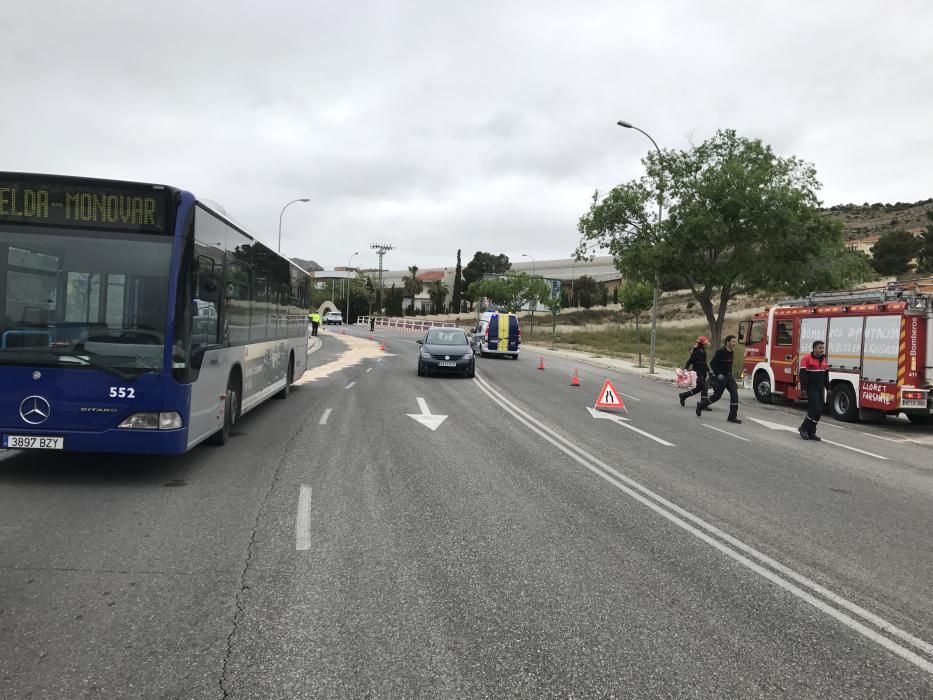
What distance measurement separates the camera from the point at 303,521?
6004 mm

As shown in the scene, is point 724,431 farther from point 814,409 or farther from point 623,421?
point 623,421

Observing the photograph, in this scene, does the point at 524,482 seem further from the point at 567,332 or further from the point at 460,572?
the point at 567,332

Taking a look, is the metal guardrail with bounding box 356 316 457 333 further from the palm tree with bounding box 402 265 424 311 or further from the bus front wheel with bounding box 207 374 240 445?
the bus front wheel with bounding box 207 374 240 445

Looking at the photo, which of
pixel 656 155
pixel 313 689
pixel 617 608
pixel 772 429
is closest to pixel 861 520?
pixel 617 608

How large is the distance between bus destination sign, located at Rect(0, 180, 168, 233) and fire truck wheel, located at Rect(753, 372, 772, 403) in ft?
56.2

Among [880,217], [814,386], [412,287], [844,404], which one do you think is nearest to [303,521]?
[814,386]

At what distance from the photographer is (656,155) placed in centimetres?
2706

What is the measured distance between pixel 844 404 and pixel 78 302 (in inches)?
626

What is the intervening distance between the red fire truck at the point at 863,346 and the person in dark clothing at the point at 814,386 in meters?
3.34

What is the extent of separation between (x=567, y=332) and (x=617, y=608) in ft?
226

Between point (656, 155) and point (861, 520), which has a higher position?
point (656, 155)

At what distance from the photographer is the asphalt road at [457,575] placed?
3461 millimetres

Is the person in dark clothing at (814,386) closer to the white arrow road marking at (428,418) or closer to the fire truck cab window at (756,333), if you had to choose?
the white arrow road marking at (428,418)

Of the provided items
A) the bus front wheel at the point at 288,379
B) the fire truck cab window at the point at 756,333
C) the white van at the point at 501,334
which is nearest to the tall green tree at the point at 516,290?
the white van at the point at 501,334
